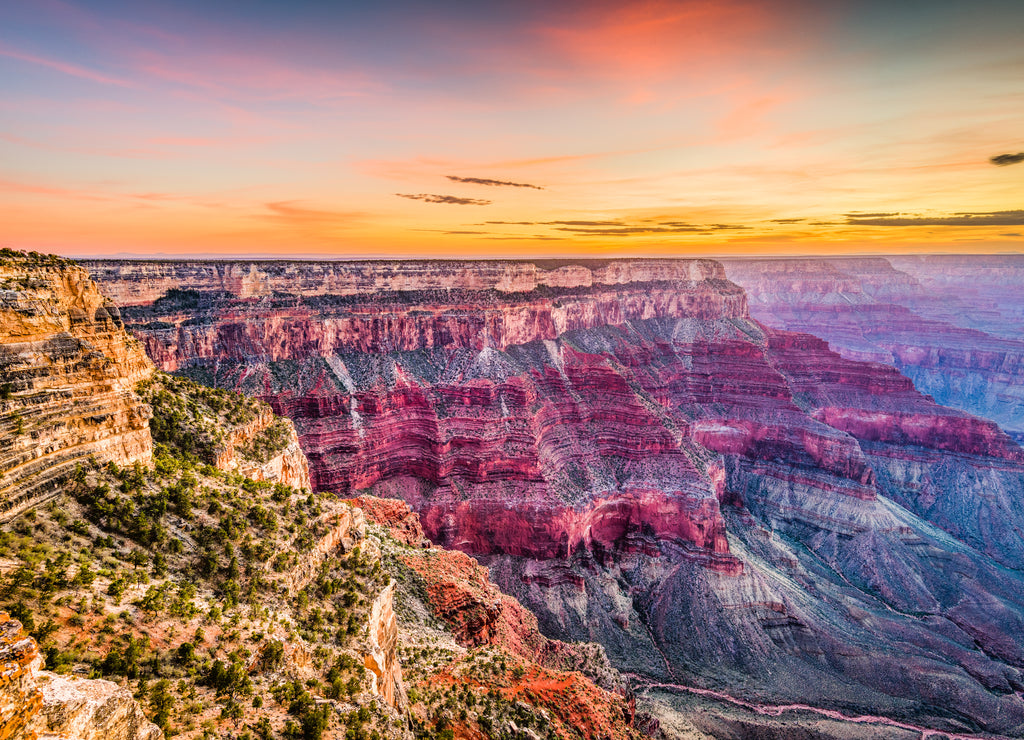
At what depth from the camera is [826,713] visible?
4178 centimetres

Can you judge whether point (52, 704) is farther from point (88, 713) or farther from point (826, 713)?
point (826, 713)

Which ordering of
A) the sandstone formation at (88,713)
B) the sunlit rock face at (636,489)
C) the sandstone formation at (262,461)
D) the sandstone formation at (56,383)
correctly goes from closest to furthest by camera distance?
the sandstone formation at (88,713)
the sandstone formation at (56,383)
the sandstone formation at (262,461)
the sunlit rock face at (636,489)

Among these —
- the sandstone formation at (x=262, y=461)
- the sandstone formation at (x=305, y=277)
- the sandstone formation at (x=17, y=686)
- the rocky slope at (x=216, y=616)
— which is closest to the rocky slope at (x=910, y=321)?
the sandstone formation at (x=305, y=277)

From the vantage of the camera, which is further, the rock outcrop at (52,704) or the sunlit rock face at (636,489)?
the sunlit rock face at (636,489)

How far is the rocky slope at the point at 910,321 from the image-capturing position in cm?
13825

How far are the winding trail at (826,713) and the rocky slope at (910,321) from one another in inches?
4063

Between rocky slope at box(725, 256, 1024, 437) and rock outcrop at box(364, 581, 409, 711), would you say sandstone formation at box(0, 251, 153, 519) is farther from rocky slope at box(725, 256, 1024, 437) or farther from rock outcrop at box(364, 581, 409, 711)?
rocky slope at box(725, 256, 1024, 437)

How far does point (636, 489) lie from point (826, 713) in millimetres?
25262

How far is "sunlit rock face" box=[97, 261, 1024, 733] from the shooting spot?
1912 inches

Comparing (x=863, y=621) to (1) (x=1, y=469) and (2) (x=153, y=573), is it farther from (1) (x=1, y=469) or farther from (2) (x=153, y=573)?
(1) (x=1, y=469)

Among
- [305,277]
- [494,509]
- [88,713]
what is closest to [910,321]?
[494,509]

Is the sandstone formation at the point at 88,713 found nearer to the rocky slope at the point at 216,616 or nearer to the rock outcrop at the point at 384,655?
the rocky slope at the point at 216,616

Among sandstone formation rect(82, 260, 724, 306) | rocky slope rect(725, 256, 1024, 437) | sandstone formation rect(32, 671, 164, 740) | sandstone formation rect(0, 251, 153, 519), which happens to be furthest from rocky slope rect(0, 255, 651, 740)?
rocky slope rect(725, 256, 1024, 437)

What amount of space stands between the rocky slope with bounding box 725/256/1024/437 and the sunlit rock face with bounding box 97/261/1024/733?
70813mm
